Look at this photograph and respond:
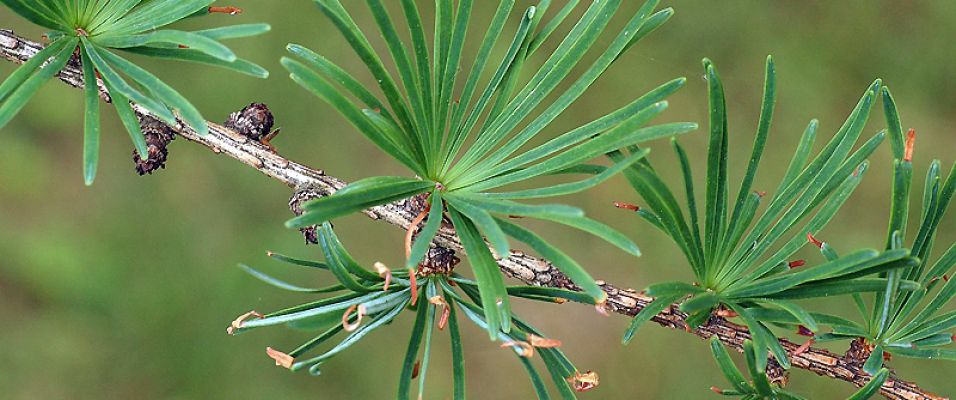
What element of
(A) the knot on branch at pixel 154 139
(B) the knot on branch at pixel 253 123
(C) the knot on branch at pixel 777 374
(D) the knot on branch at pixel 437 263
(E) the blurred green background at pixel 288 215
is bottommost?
(C) the knot on branch at pixel 777 374

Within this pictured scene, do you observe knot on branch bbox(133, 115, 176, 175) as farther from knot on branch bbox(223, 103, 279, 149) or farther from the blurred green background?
the blurred green background

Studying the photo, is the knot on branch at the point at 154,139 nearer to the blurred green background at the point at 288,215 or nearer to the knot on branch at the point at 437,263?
the knot on branch at the point at 437,263

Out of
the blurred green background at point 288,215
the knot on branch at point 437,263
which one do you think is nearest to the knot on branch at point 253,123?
the knot on branch at point 437,263

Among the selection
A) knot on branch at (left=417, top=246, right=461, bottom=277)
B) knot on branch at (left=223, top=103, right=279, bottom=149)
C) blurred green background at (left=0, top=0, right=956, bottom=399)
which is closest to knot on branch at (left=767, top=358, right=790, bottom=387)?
knot on branch at (left=417, top=246, right=461, bottom=277)

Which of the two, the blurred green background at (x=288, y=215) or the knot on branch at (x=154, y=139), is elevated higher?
the blurred green background at (x=288, y=215)

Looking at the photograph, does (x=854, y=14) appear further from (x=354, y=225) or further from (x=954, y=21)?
(x=354, y=225)

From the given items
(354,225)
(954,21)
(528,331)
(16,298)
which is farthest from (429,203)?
(954,21)

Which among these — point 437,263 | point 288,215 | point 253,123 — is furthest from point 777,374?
point 288,215

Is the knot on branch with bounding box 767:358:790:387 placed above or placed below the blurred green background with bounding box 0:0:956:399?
below
